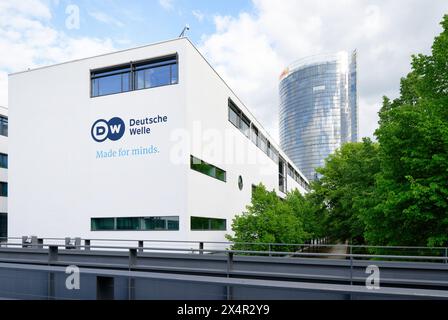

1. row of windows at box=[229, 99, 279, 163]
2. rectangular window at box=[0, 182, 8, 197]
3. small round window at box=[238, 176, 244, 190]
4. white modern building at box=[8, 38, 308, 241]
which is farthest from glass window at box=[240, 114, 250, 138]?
rectangular window at box=[0, 182, 8, 197]

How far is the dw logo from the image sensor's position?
2434cm

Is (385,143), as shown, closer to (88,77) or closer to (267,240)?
(267,240)

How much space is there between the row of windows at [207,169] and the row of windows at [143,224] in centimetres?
338

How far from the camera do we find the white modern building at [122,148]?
22859 millimetres

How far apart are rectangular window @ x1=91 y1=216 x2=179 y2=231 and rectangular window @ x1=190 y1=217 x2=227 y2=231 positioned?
141 centimetres

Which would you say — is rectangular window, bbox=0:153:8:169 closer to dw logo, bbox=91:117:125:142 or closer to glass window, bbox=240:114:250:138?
dw logo, bbox=91:117:125:142

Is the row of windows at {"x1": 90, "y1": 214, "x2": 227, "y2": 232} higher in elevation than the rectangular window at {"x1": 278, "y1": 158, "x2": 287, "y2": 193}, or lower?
lower

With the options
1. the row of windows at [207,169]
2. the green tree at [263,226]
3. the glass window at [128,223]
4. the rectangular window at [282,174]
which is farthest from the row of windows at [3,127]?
the rectangular window at [282,174]

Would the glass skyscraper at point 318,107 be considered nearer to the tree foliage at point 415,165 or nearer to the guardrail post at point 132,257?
the tree foliage at point 415,165

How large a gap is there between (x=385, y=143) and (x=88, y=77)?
20362 mm

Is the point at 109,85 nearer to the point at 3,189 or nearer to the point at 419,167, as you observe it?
the point at 419,167

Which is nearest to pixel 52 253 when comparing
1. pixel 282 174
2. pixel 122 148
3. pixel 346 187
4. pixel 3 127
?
pixel 122 148

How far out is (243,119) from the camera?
36938 millimetres

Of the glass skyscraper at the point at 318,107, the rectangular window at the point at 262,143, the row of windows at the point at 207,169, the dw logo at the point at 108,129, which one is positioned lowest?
the row of windows at the point at 207,169
